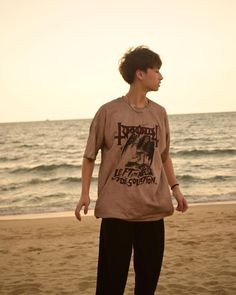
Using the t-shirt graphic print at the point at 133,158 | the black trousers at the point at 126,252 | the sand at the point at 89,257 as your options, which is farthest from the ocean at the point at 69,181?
the t-shirt graphic print at the point at 133,158

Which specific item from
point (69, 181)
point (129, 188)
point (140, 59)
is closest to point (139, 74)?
point (140, 59)

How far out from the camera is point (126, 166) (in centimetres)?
245

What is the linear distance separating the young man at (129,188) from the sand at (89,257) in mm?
1960

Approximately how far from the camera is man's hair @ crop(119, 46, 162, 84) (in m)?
2.50

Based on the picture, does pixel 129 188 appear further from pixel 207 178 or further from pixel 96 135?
pixel 207 178

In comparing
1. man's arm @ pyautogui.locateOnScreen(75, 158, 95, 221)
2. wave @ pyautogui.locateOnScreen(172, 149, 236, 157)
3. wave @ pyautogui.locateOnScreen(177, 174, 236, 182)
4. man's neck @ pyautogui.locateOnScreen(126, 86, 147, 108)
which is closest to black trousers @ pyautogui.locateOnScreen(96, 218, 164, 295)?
man's arm @ pyautogui.locateOnScreen(75, 158, 95, 221)

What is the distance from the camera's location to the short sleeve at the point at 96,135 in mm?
2473

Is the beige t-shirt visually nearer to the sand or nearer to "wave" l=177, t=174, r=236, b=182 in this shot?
the sand

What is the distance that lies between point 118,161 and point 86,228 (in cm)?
601

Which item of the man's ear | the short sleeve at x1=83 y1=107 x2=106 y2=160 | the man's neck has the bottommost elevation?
the short sleeve at x1=83 y1=107 x2=106 y2=160

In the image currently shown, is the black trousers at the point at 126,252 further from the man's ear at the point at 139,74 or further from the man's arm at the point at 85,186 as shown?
the man's ear at the point at 139,74

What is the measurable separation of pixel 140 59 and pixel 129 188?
2.52ft

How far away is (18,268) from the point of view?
5402 mm

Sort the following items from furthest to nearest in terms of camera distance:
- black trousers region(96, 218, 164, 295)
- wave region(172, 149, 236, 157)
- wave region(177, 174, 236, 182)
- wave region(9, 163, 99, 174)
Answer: wave region(172, 149, 236, 157) < wave region(9, 163, 99, 174) < wave region(177, 174, 236, 182) < black trousers region(96, 218, 164, 295)
